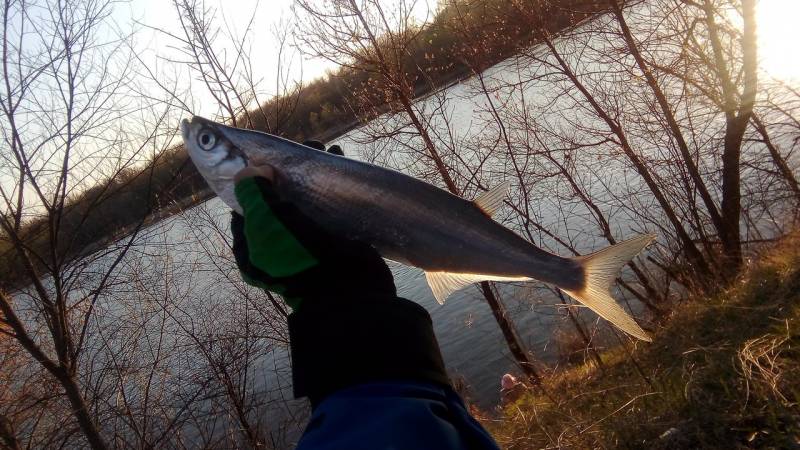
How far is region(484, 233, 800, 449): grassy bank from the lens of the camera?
3771 mm

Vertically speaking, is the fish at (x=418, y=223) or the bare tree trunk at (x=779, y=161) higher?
the fish at (x=418, y=223)

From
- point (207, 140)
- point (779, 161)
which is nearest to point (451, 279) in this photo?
point (207, 140)

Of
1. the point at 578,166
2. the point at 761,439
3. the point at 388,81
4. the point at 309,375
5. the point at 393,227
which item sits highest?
the point at 388,81

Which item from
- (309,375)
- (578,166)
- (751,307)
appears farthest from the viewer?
(578,166)

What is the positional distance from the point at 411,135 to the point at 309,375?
7433mm

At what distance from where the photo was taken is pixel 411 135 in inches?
362

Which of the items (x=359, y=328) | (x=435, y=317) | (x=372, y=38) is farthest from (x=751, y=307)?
(x=435, y=317)

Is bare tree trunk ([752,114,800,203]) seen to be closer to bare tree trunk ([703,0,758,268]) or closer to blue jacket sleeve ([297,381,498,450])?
bare tree trunk ([703,0,758,268])

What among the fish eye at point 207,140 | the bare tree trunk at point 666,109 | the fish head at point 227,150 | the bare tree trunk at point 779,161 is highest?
the fish eye at point 207,140

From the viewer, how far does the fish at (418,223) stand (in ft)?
8.97

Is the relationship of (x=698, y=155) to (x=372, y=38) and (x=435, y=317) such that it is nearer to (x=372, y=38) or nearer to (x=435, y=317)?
(x=372, y=38)

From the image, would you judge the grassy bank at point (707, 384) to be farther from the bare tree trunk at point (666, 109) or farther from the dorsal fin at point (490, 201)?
the dorsal fin at point (490, 201)

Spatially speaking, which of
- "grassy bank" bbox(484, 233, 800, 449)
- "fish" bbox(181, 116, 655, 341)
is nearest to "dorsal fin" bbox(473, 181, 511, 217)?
"fish" bbox(181, 116, 655, 341)

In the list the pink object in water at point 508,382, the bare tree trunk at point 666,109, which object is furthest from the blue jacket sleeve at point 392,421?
the bare tree trunk at point 666,109
